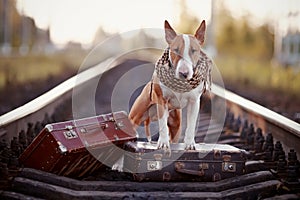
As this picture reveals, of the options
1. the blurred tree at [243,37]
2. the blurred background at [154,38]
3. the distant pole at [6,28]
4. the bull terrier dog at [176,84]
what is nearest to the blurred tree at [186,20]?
the blurred background at [154,38]

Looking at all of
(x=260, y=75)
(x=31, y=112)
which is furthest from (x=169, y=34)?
(x=260, y=75)

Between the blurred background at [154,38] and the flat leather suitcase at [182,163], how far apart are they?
60cm

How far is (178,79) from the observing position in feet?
7.08

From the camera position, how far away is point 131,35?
341cm

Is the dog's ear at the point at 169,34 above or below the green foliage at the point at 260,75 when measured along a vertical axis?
above

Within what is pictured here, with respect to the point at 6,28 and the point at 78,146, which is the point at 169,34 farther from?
the point at 6,28

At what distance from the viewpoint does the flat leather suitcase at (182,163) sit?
7.45ft

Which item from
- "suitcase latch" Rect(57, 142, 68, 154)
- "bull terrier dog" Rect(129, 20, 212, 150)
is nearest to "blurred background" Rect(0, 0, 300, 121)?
"bull terrier dog" Rect(129, 20, 212, 150)

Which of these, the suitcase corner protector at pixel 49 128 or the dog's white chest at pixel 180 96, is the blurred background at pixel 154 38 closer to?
the dog's white chest at pixel 180 96

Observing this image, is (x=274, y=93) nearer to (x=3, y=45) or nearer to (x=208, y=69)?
(x=208, y=69)

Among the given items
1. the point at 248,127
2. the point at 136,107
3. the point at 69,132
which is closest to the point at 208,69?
the point at 136,107

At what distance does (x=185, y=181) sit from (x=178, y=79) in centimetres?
38

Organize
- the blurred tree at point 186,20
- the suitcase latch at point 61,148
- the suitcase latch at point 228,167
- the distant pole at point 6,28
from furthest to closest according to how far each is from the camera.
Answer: the distant pole at point 6,28 < the blurred tree at point 186,20 < the suitcase latch at point 228,167 < the suitcase latch at point 61,148

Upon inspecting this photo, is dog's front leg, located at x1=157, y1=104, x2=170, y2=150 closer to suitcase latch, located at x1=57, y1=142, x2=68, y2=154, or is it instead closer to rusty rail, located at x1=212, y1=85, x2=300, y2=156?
suitcase latch, located at x1=57, y1=142, x2=68, y2=154
